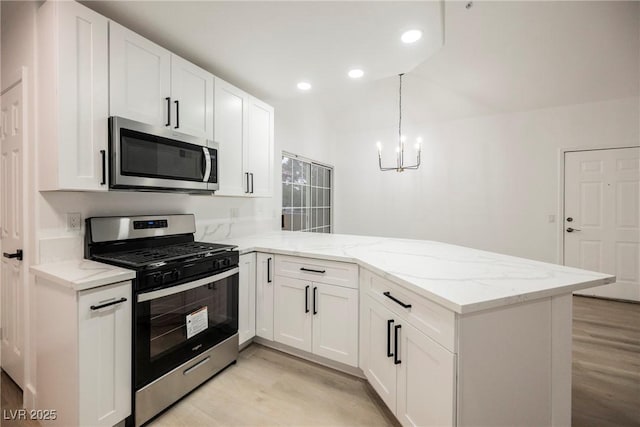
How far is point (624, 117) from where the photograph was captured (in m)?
3.60

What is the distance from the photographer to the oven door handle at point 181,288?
1.52 meters

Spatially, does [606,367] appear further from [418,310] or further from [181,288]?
[181,288]

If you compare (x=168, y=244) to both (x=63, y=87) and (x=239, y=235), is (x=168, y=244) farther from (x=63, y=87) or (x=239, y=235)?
(x=63, y=87)

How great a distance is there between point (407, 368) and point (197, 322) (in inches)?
51.4

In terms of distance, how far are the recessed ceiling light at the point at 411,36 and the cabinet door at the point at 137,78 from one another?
166 cm

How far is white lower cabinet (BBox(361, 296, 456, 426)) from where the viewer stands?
1157mm

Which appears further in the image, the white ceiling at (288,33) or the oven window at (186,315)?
the white ceiling at (288,33)

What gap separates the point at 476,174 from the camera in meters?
4.39

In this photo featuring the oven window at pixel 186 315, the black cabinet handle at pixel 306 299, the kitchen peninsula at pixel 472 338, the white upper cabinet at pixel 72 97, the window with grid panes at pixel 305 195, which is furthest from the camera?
the window with grid panes at pixel 305 195

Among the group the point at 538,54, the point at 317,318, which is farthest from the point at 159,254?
the point at 538,54

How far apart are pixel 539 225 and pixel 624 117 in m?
Answer: 1.63

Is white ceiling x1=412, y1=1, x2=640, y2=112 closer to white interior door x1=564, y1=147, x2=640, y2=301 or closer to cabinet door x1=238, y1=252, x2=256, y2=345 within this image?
white interior door x1=564, y1=147, x2=640, y2=301

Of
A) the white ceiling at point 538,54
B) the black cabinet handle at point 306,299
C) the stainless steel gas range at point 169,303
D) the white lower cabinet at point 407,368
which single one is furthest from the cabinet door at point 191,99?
the white ceiling at point 538,54

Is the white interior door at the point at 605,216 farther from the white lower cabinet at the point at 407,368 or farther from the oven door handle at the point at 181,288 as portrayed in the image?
the oven door handle at the point at 181,288
